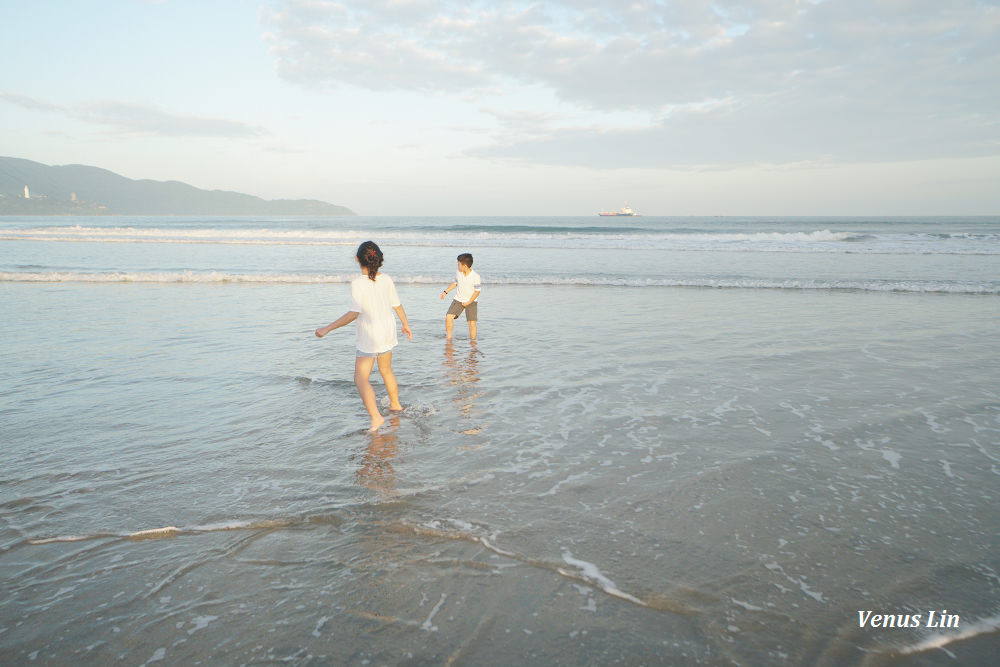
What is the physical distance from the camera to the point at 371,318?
5.56 meters

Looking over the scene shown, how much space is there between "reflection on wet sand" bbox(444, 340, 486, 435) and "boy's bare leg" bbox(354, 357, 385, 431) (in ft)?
2.75

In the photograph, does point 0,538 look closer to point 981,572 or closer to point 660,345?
point 981,572

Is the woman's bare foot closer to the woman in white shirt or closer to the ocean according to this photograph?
the woman in white shirt

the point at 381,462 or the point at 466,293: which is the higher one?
the point at 466,293

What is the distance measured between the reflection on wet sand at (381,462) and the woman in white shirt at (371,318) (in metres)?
0.18

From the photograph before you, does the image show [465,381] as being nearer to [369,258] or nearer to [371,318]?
[371,318]

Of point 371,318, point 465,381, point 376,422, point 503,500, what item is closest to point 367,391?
point 376,422

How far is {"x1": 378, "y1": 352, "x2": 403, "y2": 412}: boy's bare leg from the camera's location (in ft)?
19.0

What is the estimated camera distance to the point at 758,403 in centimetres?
614

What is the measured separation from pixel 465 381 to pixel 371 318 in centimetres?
200

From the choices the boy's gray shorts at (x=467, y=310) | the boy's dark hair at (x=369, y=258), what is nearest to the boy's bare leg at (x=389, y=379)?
the boy's dark hair at (x=369, y=258)

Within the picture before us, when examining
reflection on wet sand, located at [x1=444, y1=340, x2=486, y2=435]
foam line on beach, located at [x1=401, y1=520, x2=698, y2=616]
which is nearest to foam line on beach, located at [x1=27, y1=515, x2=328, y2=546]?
foam line on beach, located at [x1=401, y1=520, x2=698, y2=616]

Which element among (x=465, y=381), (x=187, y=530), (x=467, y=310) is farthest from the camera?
(x=467, y=310)

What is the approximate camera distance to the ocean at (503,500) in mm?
2613
